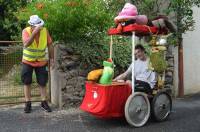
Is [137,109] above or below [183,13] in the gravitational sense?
below

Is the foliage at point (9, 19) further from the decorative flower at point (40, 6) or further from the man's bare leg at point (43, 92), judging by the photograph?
the man's bare leg at point (43, 92)

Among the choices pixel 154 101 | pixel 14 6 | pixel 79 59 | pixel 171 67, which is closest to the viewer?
pixel 154 101

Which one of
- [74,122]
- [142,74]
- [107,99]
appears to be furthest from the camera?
[142,74]

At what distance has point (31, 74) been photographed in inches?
341

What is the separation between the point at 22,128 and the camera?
7.63 metres

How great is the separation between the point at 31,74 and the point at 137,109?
2137 millimetres

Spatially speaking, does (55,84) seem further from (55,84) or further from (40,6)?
(40,6)

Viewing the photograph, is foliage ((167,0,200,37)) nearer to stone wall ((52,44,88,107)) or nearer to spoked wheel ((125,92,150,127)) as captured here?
stone wall ((52,44,88,107))

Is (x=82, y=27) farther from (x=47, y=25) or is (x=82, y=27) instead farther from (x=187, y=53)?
(x=187, y=53)

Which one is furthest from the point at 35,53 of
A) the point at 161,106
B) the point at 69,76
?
the point at 161,106

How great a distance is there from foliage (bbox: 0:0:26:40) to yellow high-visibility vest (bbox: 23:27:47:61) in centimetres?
476

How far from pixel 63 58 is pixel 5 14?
6477mm

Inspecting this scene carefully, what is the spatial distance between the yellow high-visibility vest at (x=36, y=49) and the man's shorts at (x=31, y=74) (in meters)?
0.17

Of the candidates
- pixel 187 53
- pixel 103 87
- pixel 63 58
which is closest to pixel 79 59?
pixel 63 58
